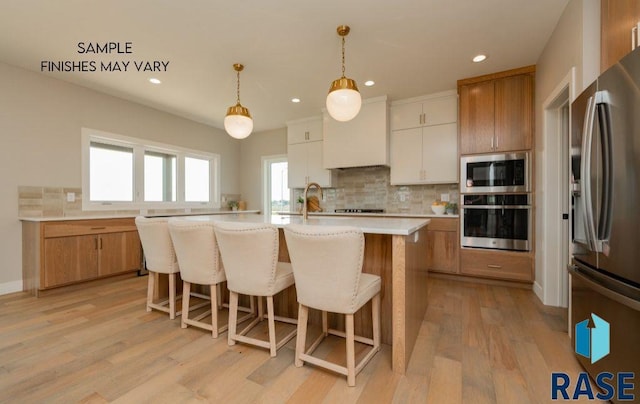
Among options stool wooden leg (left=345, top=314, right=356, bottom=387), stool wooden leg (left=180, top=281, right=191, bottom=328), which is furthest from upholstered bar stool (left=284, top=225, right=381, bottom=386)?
stool wooden leg (left=180, top=281, right=191, bottom=328)

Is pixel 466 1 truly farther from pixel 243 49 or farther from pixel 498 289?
pixel 498 289

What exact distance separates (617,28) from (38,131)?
531 cm

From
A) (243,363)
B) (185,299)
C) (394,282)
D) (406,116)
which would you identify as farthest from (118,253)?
(406,116)

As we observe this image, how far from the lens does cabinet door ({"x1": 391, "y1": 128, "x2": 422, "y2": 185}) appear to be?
399cm

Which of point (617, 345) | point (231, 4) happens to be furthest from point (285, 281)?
point (231, 4)

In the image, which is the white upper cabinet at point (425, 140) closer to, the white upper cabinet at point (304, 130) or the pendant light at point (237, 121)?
the white upper cabinet at point (304, 130)

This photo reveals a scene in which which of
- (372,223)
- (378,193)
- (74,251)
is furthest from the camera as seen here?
(378,193)

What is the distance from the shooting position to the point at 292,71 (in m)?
3.21

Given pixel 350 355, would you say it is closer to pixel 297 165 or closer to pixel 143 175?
pixel 297 165

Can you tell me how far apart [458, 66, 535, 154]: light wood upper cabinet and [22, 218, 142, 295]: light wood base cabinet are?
4.57m

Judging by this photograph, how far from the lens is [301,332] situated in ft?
5.49

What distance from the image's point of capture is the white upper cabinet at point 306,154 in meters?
4.80

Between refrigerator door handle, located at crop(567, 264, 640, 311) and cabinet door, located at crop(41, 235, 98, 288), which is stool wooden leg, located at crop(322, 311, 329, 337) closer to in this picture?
refrigerator door handle, located at crop(567, 264, 640, 311)

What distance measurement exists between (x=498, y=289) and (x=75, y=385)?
12.6 feet
